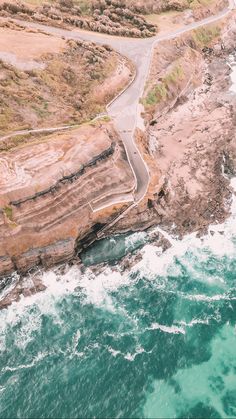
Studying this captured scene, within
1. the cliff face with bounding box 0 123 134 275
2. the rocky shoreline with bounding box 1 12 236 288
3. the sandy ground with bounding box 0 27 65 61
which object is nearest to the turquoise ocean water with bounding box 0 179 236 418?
the rocky shoreline with bounding box 1 12 236 288

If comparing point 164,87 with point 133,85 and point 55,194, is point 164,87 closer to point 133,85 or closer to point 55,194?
point 133,85

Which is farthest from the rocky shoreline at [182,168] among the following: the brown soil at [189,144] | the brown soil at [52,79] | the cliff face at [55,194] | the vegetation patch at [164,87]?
the brown soil at [52,79]

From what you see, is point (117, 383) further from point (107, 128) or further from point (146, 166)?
point (107, 128)

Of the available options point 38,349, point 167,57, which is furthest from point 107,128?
point 38,349

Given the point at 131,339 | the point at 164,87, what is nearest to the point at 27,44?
the point at 164,87

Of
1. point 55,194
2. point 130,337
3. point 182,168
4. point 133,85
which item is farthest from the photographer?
point 133,85

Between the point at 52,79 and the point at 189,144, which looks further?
the point at 52,79

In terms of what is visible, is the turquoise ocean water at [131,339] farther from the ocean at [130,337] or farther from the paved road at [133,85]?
the paved road at [133,85]

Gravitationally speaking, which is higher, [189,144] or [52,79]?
[52,79]
